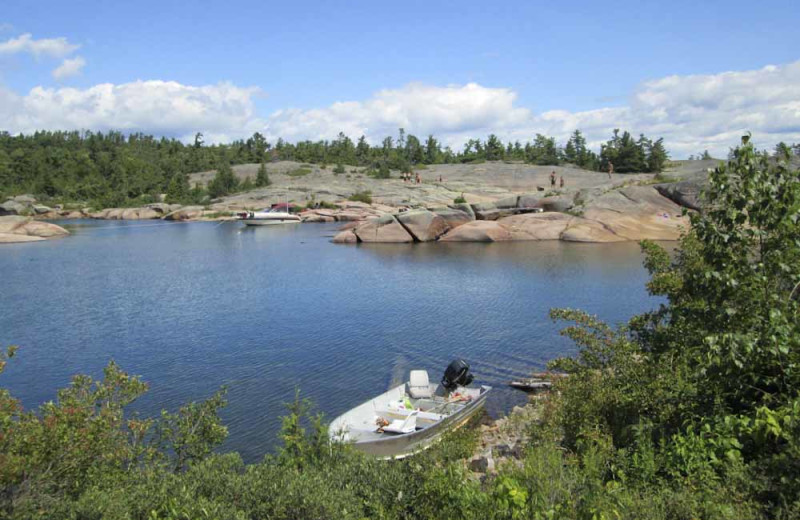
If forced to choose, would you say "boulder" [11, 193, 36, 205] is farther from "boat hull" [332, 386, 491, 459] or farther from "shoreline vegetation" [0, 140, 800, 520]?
"shoreline vegetation" [0, 140, 800, 520]

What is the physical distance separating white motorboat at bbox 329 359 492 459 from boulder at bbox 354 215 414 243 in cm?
4715

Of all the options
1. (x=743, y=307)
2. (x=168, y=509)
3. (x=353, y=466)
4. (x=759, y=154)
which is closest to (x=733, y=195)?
(x=759, y=154)

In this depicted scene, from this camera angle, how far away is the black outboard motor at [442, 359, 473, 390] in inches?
825

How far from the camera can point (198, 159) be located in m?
153

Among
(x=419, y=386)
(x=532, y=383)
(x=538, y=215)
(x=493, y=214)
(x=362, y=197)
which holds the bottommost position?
(x=532, y=383)

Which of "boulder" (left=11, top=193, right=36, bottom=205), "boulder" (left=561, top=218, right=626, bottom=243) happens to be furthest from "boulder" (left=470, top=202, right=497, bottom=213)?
"boulder" (left=11, top=193, right=36, bottom=205)

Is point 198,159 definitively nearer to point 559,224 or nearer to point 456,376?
point 559,224

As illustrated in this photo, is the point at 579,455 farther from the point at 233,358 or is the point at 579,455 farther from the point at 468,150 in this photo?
the point at 468,150

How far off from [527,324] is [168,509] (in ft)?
79.4

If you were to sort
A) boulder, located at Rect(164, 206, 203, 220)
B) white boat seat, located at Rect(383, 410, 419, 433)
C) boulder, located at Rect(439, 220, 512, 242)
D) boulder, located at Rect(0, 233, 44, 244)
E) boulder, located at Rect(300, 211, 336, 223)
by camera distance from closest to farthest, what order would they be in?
white boat seat, located at Rect(383, 410, 419, 433) → boulder, located at Rect(439, 220, 512, 242) → boulder, located at Rect(0, 233, 44, 244) → boulder, located at Rect(300, 211, 336, 223) → boulder, located at Rect(164, 206, 203, 220)

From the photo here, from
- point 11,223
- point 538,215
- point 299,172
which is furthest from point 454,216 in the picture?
point 299,172

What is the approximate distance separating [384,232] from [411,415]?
2015 inches

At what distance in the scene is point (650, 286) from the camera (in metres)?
17.1

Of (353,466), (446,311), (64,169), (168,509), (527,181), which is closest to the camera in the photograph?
(168,509)
